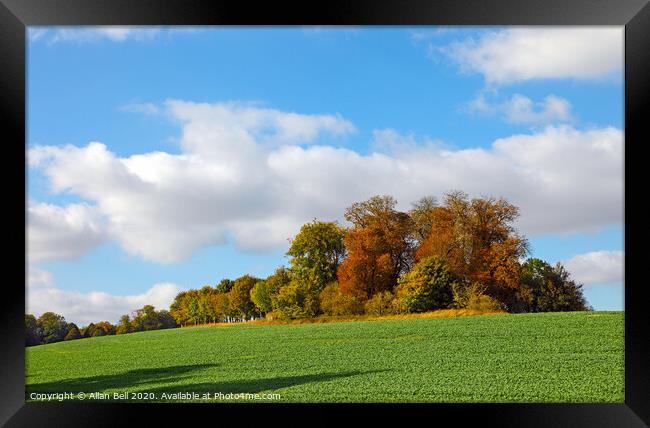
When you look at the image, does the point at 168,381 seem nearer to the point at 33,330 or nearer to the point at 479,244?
the point at 33,330

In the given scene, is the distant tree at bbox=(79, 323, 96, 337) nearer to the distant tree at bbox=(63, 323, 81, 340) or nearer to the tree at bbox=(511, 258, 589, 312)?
the distant tree at bbox=(63, 323, 81, 340)

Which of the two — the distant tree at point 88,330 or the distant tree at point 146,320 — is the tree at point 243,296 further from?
the distant tree at point 88,330

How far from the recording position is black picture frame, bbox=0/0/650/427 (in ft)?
13.1

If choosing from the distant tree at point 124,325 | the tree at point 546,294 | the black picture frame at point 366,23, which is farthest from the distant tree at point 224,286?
the black picture frame at point 366,23

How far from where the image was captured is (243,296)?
435 inches

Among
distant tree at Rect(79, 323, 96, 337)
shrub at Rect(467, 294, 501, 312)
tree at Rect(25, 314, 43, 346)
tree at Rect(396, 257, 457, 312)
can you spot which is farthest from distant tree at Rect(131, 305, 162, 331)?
shrub at Rect(467, 294, 501, 312)

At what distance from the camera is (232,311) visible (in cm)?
1125

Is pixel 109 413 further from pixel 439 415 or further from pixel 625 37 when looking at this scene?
pixel 625 37

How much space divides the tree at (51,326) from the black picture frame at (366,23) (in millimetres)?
5097

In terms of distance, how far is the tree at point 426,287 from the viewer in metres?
10.3

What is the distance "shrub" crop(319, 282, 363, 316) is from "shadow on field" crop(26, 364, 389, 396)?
3447 mm

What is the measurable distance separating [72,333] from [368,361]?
215 inches

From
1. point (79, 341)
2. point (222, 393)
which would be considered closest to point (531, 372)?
point (222, 393)

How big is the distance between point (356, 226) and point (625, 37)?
6463 mm
